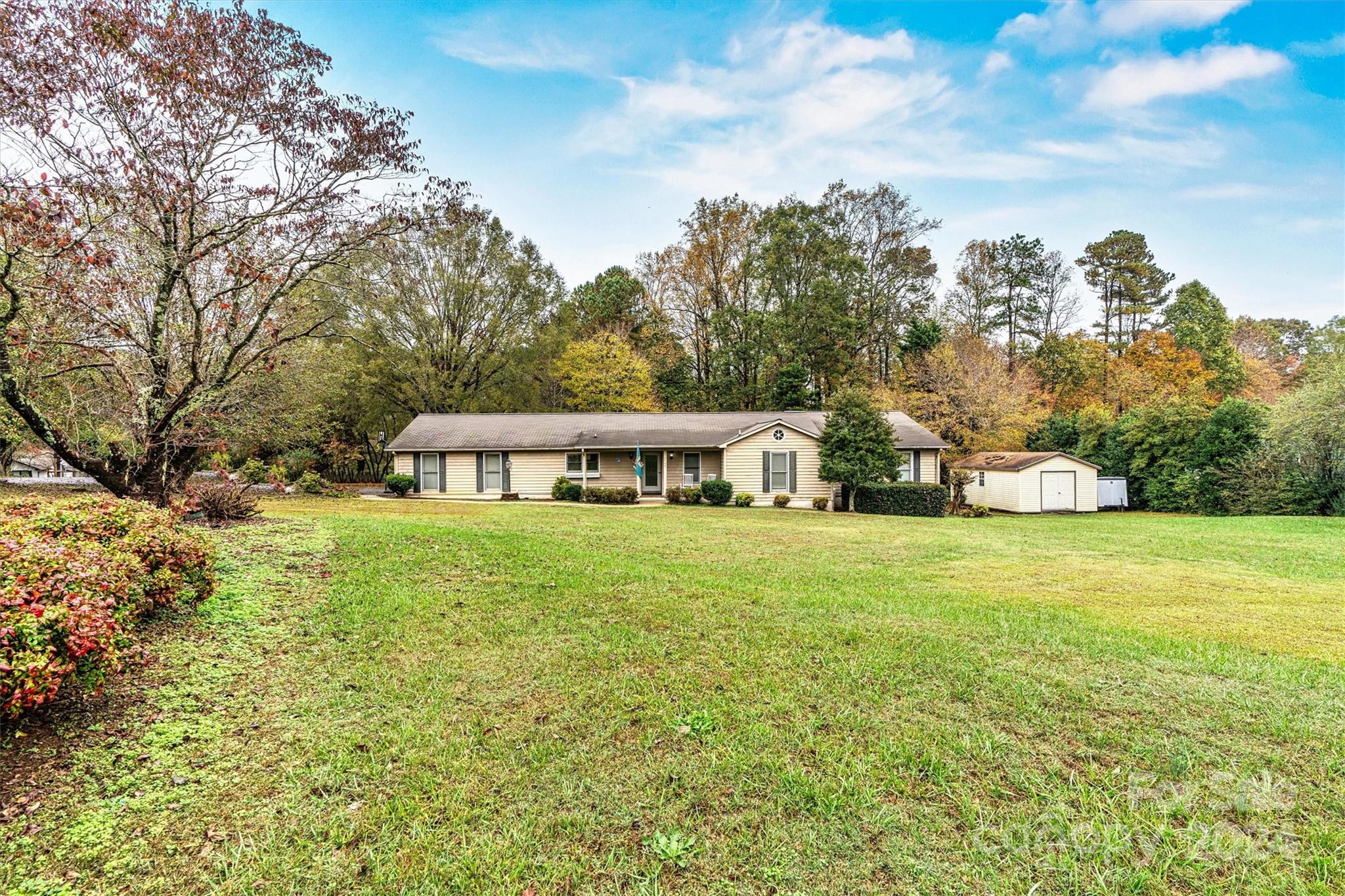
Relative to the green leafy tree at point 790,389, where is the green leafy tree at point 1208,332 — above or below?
above

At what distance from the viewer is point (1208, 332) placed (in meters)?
29.6

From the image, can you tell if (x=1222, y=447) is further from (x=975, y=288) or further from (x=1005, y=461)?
(x=975, y=288)

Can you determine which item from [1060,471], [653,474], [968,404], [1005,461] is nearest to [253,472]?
[653,474]

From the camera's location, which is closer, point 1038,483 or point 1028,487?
point 1028,487

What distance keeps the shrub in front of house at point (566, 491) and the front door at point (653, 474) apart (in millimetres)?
2971

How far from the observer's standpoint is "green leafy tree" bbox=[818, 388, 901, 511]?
1878 cm

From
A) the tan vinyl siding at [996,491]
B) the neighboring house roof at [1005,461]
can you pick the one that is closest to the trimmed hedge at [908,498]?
the tan vinyl siding at [996,491]

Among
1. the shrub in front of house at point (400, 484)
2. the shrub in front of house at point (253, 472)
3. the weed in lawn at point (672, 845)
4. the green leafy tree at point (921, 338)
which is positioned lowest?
Answer: the weed in lawn at point (672, 845)

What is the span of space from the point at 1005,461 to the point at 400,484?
2429 centimetres

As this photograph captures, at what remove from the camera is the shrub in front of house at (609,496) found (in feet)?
64.7

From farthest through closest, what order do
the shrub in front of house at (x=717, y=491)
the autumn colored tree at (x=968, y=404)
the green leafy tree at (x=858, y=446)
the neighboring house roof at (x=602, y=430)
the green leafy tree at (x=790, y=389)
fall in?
the green leafy tree at (x=790, y=389), the autumn colored tree at (x=968, y=404), the neighboring house roof at (x=602, y=430), the shrub in front of house at (x=717, y=491), the green leafy tree at (x=858, y=446)

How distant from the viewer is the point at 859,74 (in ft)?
41.2

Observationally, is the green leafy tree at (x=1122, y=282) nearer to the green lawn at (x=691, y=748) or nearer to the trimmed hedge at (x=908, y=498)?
the trimmed hedge at (x=908, y=498)

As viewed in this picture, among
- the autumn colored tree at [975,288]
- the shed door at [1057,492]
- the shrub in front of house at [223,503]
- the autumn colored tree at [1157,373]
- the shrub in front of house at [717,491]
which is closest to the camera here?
the shrub in front of house at [223,503]
